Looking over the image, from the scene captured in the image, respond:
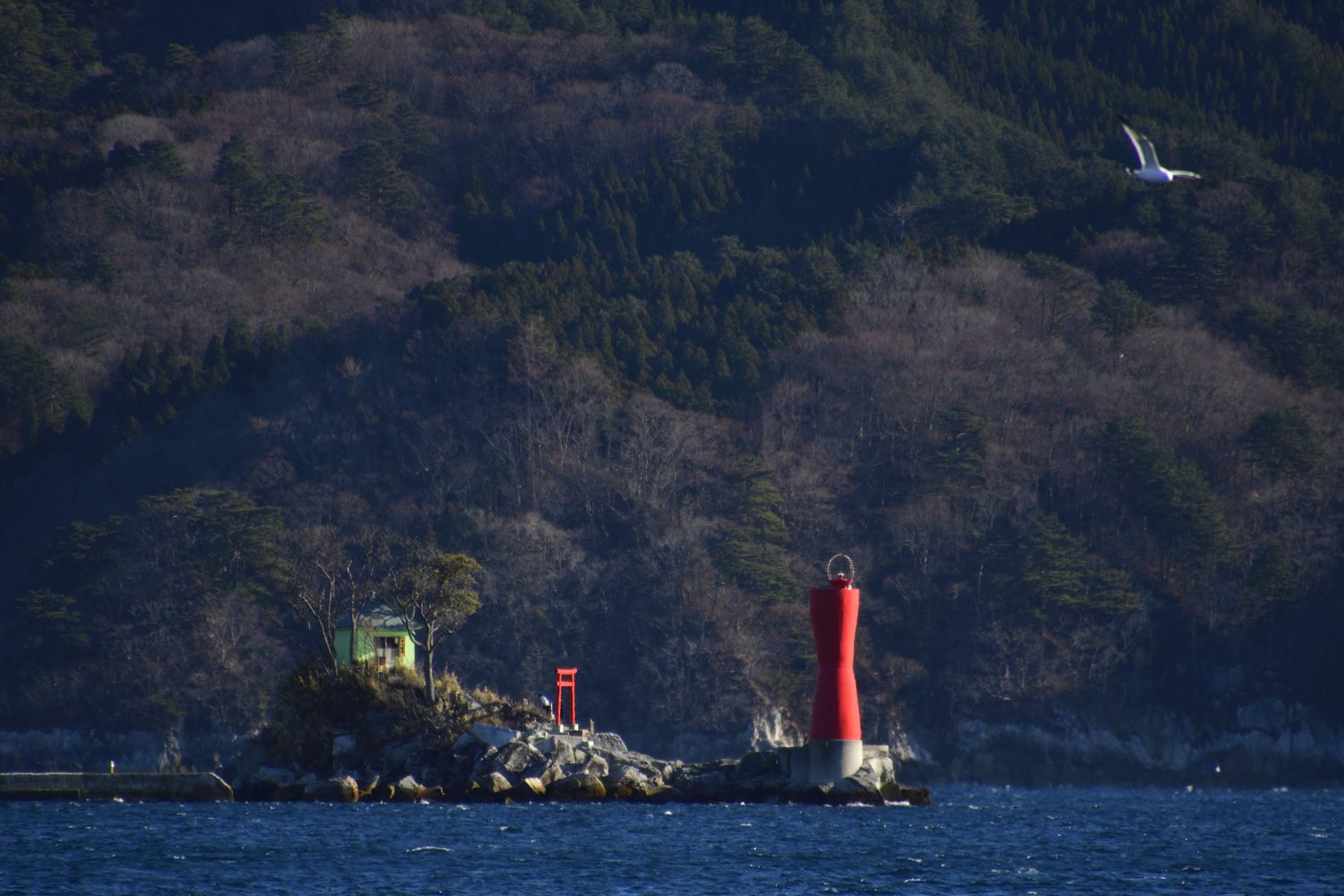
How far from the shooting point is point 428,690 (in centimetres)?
5162

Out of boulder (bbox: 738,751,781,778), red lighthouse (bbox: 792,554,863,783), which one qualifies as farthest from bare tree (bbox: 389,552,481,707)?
red lighthouse (bbox: 792,554,863,783)

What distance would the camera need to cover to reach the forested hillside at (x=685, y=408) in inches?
3179

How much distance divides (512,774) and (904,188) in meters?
78.6

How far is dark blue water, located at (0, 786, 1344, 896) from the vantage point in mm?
36156

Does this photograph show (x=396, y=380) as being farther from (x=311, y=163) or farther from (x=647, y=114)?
(x=647, y=114)

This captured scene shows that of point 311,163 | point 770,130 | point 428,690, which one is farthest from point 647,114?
point 428,690

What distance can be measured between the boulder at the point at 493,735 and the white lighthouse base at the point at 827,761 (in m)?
7.48

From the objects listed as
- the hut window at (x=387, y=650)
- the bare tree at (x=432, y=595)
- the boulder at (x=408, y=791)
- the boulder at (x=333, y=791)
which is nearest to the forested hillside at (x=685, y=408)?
the bare tree at (x=432, y=595)

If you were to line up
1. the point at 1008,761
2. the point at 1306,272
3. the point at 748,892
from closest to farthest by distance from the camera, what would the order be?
the point at 748,892
the point at 1008,761
the point at 1306,272

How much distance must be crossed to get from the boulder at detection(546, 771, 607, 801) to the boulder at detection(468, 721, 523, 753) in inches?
78.5

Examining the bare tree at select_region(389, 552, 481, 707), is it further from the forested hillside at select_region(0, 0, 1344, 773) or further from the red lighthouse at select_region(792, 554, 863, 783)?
the red lighthouse at select_region(792, 554, 863, 783)

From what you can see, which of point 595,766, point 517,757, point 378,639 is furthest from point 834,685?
point 378,639

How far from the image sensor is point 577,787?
51688 millimetres

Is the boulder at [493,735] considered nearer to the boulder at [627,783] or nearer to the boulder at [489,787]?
the boulder at [489,787]
